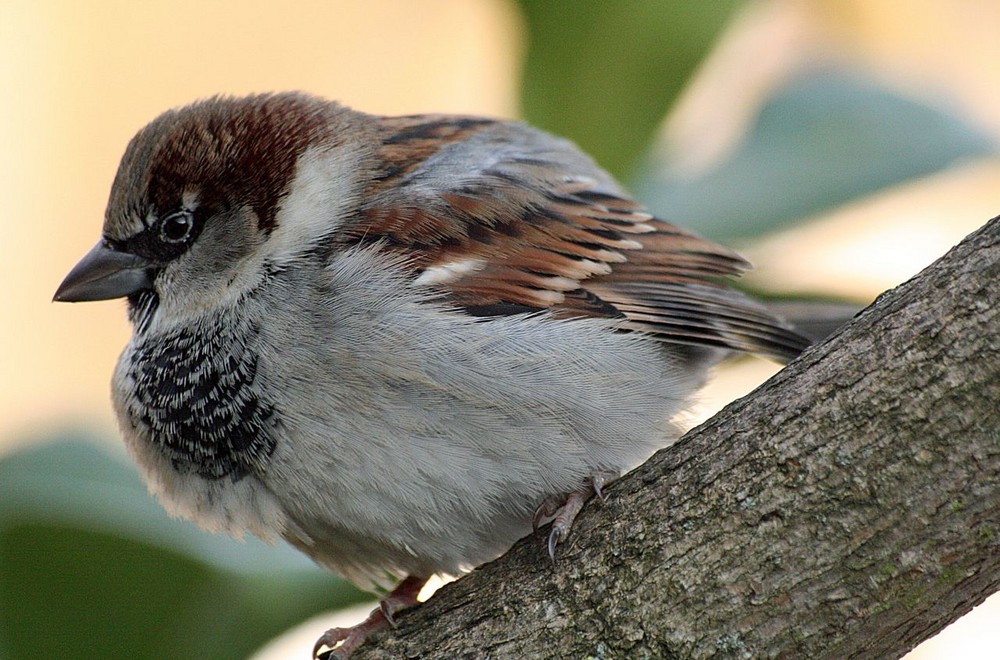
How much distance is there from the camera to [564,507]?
160 cm

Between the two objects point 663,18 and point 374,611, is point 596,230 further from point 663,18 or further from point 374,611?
point 374,611

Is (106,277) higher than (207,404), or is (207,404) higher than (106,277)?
(106,277)

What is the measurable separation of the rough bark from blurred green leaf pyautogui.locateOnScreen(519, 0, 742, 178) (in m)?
0.90

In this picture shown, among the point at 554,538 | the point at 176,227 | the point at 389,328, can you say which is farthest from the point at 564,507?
the point at 176,227

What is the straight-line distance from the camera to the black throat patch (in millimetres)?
1722

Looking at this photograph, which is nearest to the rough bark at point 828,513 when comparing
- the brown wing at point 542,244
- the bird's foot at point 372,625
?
the bird's foot at point 372,625

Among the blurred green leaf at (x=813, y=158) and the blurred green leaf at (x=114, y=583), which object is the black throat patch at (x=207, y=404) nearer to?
the blurred green leaf at (x=114, y=583)

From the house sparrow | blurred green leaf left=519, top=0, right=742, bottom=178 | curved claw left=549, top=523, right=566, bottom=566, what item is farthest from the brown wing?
curved claw left=549, top=523, right=566, bottom=566

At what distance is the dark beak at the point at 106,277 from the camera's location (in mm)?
1969

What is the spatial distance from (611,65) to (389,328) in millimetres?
752

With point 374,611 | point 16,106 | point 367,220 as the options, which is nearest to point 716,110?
point 367,220

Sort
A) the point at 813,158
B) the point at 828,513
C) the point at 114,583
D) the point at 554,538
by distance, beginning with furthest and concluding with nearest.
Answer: the point at 813,158
the point at 114,583
the point at 554,538
the point at 828,513

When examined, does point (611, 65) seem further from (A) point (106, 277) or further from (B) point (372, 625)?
(B) point (372, 625)

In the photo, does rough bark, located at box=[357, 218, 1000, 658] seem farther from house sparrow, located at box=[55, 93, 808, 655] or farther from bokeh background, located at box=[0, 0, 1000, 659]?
bokeh background, located at box=[0, 0, 1000, 659]
